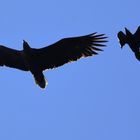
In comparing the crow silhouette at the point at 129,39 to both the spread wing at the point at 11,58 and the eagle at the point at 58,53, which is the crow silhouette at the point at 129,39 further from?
the spread wing at the point at 11,58

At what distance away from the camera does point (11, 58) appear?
17.5 metres

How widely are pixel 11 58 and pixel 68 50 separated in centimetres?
189

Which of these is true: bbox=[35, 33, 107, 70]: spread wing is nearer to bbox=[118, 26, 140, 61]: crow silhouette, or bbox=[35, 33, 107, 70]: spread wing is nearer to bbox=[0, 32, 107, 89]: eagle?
bbox=[0, 32, 107, 89]: eagle

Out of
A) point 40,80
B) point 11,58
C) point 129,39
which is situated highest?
point 11,58

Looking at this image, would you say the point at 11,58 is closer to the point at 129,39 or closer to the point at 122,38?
the point at 122,38

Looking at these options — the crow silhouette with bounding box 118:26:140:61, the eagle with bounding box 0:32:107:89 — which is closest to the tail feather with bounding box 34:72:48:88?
the eagle with bounding box 0:32:107:89

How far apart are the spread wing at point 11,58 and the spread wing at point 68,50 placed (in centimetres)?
63

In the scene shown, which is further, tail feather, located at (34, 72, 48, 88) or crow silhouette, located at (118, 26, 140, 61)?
tail feather, located at (34, 72, 48, 88)

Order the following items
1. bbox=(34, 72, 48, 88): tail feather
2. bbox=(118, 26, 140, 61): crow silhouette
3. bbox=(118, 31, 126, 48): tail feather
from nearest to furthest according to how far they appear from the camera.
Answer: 1. bbox=(118, 26, 140, 61): crow silhouette
2. bbox=(118, 31, 126, 48): tail feather
3. bbox=(34, 72, 48, 88): tail feather

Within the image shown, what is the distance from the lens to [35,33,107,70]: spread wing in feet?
56.3

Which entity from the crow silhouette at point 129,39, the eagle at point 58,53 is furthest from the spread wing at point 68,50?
the crow silhouette at point 129,39

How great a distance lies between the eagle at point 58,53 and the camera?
17094 millimetres

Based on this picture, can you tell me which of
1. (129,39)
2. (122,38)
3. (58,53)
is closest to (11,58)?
(58,53)

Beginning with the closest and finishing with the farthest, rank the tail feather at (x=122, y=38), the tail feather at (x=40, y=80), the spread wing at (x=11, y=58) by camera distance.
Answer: the tail feather at (x=122, y=38) < the tail feather at (x=40, y=80) < the spread wing at (x=11, y=58)
